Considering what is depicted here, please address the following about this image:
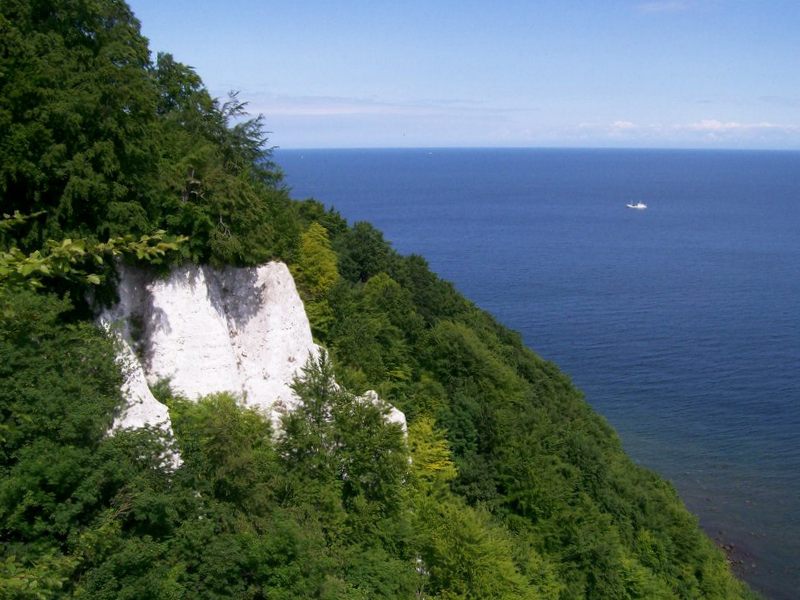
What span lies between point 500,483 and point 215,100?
72.5 ft

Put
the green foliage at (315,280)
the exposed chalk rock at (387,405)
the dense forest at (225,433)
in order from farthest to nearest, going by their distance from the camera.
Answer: the green foliage at (315,280)
the exposed chalk rock at (387,405)
the dense forest at (225,433)

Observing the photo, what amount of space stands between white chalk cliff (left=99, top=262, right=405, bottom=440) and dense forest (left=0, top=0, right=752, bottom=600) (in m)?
0.75

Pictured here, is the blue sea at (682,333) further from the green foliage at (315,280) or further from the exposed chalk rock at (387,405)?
the green foliage at (315,280)

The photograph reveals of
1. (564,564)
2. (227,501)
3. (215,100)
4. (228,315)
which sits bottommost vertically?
(564,564)

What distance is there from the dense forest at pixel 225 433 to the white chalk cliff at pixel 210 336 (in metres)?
0.75

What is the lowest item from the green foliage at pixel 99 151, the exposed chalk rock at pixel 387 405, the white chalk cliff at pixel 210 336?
the exposed chalk rock at pixel 387 405

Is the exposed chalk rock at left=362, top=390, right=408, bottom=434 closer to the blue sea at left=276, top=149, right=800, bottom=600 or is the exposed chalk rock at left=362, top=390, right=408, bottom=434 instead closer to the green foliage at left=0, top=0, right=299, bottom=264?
the green foliage at left=0, top=0, right=299, bottom=264

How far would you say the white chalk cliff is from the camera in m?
21.3

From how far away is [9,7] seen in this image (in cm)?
1972

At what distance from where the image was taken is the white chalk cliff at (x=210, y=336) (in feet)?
70.0

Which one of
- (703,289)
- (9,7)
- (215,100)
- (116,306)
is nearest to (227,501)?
(116,306)

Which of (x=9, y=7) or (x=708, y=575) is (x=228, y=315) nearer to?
(x=9, y=7)

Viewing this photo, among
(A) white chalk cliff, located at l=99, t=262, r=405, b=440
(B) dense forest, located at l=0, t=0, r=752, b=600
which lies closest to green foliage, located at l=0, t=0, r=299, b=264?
(B) dense forest, located at l=0, t=0, r=752, b=600

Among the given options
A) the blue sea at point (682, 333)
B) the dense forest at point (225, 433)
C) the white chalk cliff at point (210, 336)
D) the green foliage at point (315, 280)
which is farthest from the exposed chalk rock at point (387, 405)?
the blue sea at point (682, 333)
